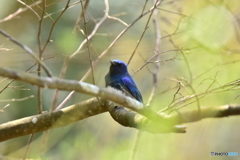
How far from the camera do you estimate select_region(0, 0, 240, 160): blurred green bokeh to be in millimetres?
3744

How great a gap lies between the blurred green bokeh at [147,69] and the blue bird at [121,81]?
18 centimetres

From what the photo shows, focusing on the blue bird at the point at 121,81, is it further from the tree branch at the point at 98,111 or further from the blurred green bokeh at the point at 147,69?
the tree branch at the point at 98,111

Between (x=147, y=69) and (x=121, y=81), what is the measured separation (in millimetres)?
1271

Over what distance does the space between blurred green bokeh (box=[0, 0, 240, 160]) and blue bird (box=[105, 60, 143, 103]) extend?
184 mm

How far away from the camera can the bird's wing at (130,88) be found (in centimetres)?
395

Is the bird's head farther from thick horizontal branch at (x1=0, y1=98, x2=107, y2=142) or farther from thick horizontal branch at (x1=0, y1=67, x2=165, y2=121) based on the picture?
thick horizontal branch at (x1=0, y1=67, x2=165, y2=121)

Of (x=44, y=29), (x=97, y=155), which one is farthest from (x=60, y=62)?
(x=97, y=155)

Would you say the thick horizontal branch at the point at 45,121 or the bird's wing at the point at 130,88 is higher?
the thick horizontal branch at the point at 45,121

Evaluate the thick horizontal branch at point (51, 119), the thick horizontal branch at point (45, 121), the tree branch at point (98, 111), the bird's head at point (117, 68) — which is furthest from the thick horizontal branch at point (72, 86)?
the bird's head at point (117, 68)

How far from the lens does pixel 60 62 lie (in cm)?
625

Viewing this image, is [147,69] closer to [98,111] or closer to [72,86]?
[98,111]

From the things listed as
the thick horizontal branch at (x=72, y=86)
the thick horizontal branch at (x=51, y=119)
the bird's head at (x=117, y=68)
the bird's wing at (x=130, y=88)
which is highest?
the thick horizontal branch at (x=72, y=86)

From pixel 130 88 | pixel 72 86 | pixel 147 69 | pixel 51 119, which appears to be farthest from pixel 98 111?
pixel 147 69

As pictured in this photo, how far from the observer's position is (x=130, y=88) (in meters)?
4.00
